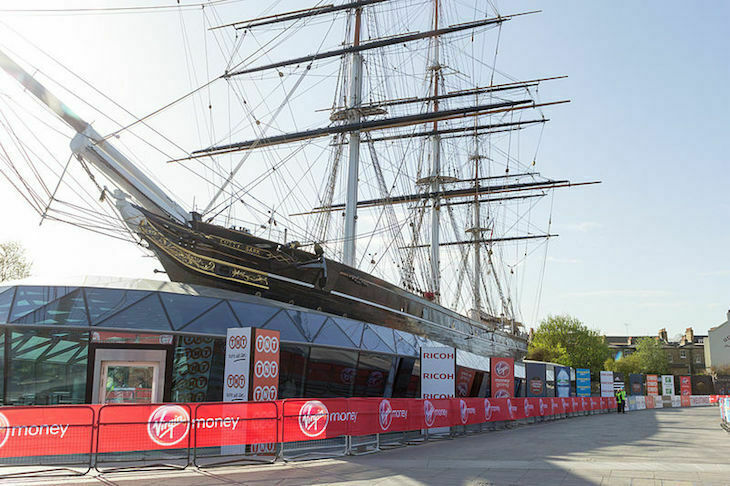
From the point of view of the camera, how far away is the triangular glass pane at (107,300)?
15984 mm

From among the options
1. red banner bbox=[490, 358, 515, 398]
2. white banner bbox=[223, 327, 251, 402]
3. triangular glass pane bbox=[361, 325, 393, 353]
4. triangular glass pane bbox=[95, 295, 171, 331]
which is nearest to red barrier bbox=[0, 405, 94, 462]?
white banner bbox=[223, 327, 251, 402]

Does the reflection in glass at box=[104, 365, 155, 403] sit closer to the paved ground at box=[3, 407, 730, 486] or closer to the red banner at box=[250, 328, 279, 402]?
the red banner at box=[250, 328, 279, 402]

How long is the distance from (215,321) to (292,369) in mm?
3335

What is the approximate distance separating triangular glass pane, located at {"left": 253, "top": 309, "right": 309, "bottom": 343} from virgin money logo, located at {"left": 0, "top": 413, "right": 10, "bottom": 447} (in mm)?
9799

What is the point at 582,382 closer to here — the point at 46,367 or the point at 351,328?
the point at 351,328

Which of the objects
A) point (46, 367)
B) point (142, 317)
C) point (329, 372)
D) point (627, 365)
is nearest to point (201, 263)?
point (142, 317)

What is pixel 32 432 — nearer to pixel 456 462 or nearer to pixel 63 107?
pixel 456 462

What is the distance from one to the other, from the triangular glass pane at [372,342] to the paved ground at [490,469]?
23.0 feet

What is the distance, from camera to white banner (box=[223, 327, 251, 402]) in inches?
530

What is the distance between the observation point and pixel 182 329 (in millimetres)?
16656

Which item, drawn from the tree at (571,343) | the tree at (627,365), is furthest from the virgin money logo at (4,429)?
the tree at (627,365)

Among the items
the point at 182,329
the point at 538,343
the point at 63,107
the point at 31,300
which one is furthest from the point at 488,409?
the point at 538,343

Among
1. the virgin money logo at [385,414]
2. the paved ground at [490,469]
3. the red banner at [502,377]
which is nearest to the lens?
the paved ground at [490,469]

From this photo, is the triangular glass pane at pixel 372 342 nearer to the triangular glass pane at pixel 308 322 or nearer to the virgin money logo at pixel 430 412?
the triangular glass pane at pixel 308 322
